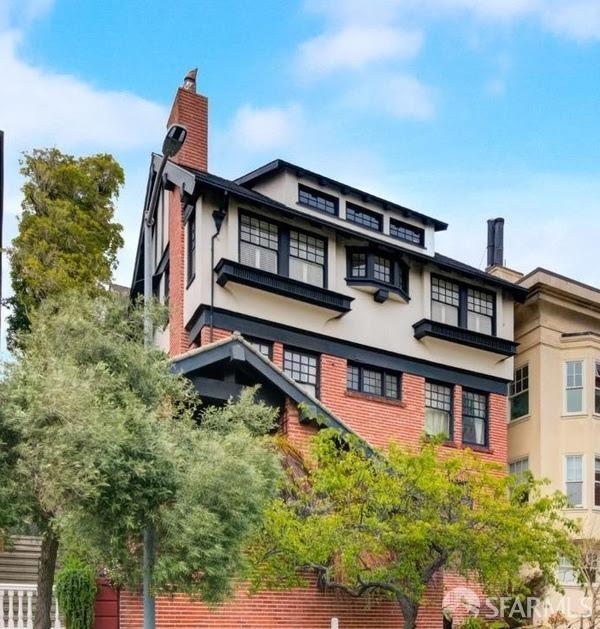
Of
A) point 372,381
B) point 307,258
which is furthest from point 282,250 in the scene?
point 372,381

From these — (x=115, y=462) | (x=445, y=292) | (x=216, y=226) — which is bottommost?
(x=115, y=462)

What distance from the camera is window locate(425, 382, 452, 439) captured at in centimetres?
2986

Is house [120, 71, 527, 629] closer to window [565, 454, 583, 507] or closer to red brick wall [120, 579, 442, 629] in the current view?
window [565, 454, 583, 507]

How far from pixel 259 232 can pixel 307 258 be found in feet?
5.53

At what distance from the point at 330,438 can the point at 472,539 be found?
3472 mm

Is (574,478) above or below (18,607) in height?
above

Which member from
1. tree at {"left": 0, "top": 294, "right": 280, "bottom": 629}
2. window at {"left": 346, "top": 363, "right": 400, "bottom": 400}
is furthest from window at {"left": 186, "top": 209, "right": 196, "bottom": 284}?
tree at {"left": 0, "top": 294, "right": 280, "bottom": 629}

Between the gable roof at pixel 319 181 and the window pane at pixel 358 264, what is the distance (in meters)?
1.93

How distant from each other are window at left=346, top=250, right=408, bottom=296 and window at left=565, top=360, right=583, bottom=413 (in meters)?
6.70

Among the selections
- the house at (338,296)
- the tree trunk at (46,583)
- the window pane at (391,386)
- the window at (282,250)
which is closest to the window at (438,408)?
the house at (338,296)

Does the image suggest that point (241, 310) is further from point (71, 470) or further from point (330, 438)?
point (71, 470)

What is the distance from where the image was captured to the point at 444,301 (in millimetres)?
30594

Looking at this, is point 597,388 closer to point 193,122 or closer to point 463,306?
point 463,306

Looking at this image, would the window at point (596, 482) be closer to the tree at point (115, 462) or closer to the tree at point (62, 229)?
the tree at point (62, 229)
